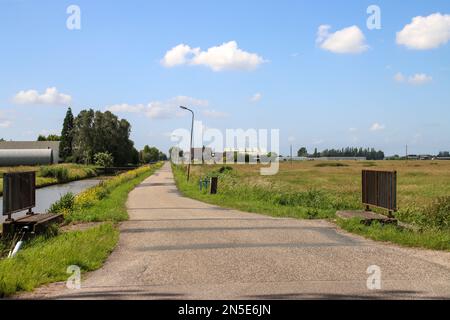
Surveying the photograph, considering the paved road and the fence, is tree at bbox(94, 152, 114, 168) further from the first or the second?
the paved road

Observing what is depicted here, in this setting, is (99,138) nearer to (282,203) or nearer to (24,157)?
(24,157)

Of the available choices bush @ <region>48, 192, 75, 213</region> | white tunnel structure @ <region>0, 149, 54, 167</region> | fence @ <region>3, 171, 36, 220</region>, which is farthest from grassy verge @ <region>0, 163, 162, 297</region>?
white tunnel structure @ <region>0, 149, 54, 167</region>

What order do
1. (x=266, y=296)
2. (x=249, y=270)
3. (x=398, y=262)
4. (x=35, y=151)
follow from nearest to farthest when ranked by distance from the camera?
(x=266, y=296) → (x=249, y=270) → (x=398, y=262) → (x=35, y=151)

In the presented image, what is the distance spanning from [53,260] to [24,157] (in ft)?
273

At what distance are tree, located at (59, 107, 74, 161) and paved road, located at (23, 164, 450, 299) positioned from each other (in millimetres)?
103480

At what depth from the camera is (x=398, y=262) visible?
25.5 feet

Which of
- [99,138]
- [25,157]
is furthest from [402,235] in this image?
[99,138]

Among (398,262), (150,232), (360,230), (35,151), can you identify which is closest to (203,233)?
(150,232)

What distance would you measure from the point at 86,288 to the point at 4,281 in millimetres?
1078

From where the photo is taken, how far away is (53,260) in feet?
25.1

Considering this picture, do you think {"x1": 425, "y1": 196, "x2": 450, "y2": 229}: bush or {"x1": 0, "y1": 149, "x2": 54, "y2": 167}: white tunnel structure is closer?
{"x1": 425, "y1": 196, "x2": 450, "y2": 229}: bush

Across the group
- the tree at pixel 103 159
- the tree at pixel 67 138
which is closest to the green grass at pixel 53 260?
the tree at pixel 103 159

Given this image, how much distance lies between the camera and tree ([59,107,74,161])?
110 meters
